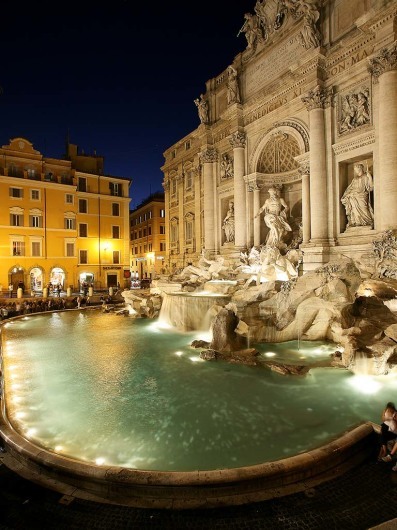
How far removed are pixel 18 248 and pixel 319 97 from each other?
24.5m

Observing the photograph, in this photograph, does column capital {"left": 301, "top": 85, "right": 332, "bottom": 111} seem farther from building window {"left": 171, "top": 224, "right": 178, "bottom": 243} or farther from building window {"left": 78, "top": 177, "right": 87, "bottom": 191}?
building window {"left": 78, "top": 177, "right": 87, "bottom": 191}

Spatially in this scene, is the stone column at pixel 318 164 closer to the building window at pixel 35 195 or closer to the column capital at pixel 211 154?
the column capital at pixel 211 154

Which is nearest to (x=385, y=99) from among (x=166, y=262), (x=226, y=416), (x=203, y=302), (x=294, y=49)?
(x=294, y=49)

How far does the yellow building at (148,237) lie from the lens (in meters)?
41.8

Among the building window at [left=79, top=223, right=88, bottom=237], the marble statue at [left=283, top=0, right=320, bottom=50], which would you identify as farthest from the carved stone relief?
the building window at [left=79, top=223, right=88, bottom=237]

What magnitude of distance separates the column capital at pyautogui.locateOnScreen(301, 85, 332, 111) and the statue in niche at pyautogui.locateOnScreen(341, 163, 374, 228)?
10.2ft

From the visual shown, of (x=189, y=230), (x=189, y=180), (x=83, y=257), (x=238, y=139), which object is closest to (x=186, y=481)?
(x=238, y=139)

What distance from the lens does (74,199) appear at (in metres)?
29.9

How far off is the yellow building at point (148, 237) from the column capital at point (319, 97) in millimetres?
27184

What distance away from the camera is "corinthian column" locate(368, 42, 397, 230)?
1158 cm

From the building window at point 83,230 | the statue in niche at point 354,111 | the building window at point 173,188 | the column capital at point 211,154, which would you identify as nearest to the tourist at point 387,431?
the statue in niche at point 354,111

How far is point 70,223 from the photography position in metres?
29.7

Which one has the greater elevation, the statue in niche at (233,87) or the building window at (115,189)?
the statue in niche at (233,87)

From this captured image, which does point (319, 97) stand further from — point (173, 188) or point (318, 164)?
point (173, 188)
